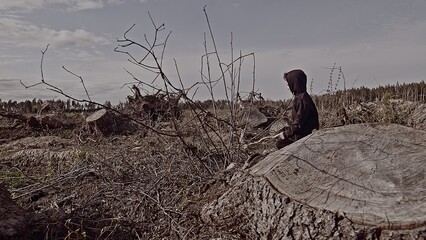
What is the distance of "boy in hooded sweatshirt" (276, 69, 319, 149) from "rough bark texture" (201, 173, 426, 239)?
117 centimetres

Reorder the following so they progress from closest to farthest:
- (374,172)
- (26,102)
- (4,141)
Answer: (374,172), (4,141), (26,102)

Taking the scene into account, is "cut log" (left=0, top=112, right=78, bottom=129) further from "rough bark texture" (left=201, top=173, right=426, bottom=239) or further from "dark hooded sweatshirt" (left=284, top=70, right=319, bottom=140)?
"rough bark texture" (left=201, top=173, right=426, bottom=239)

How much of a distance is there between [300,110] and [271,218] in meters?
1.85

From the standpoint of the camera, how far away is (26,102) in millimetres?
13695

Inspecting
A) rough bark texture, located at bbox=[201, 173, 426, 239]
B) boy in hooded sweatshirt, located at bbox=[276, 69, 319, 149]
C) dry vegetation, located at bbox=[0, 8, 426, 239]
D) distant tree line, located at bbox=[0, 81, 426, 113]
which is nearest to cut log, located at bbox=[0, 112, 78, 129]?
distant tree line, located at bbox=[0, 81, 426, 113]

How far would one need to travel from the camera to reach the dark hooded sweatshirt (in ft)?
14.4

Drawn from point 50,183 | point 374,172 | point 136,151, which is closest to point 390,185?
point 374,172

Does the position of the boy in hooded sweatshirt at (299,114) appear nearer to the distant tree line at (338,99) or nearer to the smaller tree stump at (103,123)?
the distant tree line at (338,99)

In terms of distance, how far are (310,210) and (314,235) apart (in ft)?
0.42

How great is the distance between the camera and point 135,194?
4.13m

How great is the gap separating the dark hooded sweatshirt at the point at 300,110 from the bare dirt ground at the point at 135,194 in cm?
35

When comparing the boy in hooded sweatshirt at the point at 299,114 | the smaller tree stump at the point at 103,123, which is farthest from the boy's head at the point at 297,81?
the smaller tree stump at the point at 103,123

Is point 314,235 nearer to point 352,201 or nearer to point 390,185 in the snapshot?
point 352,201

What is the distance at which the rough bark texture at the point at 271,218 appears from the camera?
2.32 m
